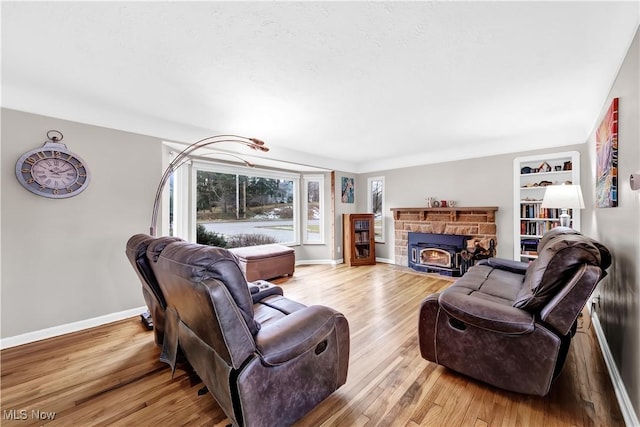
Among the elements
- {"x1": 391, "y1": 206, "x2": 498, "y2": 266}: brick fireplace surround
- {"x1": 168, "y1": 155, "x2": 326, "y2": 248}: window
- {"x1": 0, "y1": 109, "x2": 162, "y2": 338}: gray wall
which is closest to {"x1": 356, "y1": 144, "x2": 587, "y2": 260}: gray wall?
{"x1": 391, "y1": 206, "x2": 498, "y2": 266}: brick fireplace surround

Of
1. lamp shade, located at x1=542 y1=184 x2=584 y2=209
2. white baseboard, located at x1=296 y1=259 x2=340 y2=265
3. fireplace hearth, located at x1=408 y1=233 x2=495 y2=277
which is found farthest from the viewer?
white baseboard, located at x1=296 y1=259 x2=340 y2=265

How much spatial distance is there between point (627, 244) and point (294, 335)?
7.15 ft

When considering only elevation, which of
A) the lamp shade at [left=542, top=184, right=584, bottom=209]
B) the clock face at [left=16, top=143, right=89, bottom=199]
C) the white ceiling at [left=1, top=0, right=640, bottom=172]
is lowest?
the lamp shade at [left=542, top=184, right=584, bottom=209]

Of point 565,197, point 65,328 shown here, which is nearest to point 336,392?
point 65,328

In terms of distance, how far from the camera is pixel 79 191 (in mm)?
2592

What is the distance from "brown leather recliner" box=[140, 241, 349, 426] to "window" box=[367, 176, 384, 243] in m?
4.46

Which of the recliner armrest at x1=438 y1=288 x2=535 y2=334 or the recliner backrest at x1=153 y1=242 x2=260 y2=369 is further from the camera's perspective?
the recliner armrest at x1=438 y1=288 x2=535 y2=334

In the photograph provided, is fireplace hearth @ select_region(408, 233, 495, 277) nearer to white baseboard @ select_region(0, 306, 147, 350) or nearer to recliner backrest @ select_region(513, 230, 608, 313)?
recliner backrest @ select_region(513, 230, 608, 313)

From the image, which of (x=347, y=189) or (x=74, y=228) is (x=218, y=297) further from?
(x=347, y=189)

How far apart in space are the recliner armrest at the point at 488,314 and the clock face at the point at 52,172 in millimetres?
3627

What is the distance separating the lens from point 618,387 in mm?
1608

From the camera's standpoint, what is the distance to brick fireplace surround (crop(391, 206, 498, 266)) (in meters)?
4.22

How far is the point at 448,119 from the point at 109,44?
341cm

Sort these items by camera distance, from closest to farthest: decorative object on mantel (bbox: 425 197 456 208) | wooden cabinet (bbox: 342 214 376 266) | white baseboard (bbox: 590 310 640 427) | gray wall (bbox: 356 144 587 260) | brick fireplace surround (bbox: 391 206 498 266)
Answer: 1. white baseboard (bbox: 590 310 640 427)
2. gray wall (bbox: 356 144 587 260)
3. brick fireplace surround (bbox: 391 206 498 266)
4. decorative object on mantel (bbox: 425 197 456 208)
5. wooden cabinet (bbox: 342 214 376 266)
